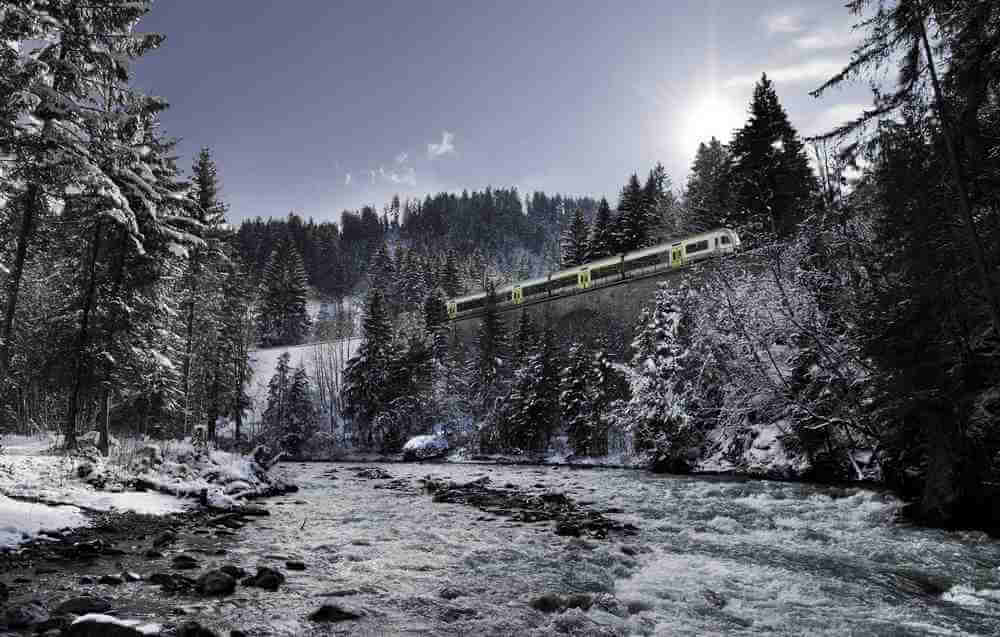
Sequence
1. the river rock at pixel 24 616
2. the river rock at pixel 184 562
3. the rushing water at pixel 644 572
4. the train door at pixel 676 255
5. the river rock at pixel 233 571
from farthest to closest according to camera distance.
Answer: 1. the train door at pixel 676 255
2. the river rock at pixel 184 562
3. the river rock at pixel 233 571
4. the rushing water at pixel 644 572
5. the river rock at pixel 24 616

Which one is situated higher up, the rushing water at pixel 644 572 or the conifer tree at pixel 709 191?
the conifer tree at pixel 709 191

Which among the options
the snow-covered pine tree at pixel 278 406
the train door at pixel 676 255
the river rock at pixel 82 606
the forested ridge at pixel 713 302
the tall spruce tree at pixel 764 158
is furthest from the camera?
the snow-covered pine tree at pixel 278 406

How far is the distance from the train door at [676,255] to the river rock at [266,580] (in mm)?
Answer: 39106

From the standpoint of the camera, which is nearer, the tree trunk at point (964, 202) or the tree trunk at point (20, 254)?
the tree trunk at point (964, 202)

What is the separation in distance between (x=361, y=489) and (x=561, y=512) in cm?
915

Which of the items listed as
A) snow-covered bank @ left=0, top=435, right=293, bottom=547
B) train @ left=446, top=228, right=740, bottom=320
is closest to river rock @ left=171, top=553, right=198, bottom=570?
snow-covered bank @ left=0, top=435, right=293, bottom=547

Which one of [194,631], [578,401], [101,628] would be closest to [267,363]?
[578,401]

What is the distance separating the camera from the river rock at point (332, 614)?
570 centimetres

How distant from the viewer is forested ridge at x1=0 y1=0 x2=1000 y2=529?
9.93 meters

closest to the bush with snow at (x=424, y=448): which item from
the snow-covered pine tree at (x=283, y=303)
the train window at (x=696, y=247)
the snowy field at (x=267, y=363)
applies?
the snowy field at (x=267, y=363)

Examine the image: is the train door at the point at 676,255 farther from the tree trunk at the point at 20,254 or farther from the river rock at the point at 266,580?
the river rock at the point at 266,580

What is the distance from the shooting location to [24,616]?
4762mm

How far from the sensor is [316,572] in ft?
24.8

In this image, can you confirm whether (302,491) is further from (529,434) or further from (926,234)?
(529,434)
